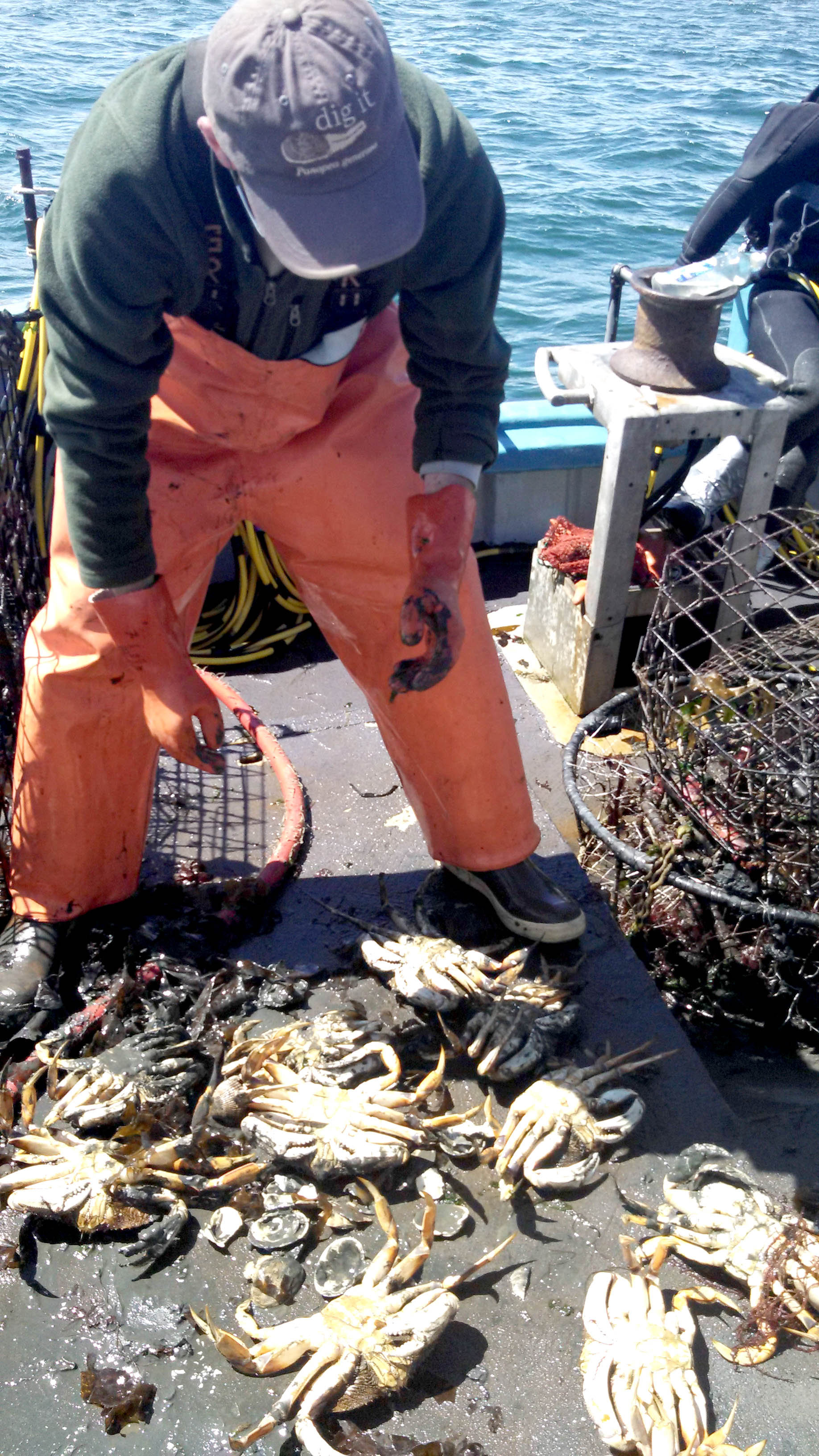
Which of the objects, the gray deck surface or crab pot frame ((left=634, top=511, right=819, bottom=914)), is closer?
the gray deck surface

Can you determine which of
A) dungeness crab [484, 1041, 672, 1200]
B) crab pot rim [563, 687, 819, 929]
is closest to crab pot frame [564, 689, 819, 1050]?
crab pot rim [563, 687, 819, 929]

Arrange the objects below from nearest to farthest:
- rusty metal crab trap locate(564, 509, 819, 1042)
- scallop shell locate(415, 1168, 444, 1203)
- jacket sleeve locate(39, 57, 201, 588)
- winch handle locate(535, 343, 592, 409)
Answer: jacket sleeve locate(39, 57, 201, 588)
scallop shell locate(415, 1168, 444, 1203)
rusty metal crab trap locate(564, 509, 819, 1042)
winch handle locate(535, 343, 592, 409)

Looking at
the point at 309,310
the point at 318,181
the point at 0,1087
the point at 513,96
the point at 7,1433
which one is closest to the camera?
the point at 318,181

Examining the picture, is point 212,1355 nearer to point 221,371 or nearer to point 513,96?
point 221,371

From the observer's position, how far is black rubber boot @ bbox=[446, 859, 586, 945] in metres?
3.08

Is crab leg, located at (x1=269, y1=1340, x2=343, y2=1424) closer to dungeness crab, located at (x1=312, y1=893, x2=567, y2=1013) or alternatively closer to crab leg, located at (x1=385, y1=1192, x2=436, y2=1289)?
crab leg, located at (x1=385, y1=1192, x2=436, y2=1289)

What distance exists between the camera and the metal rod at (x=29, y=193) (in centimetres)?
414

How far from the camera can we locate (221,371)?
2.58 m

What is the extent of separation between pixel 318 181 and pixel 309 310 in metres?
0.55

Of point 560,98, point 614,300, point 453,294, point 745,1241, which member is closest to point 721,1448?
point 745,1241

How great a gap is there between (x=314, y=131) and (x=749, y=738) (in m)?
2.17

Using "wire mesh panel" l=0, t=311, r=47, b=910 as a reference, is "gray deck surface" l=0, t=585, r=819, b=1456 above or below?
below

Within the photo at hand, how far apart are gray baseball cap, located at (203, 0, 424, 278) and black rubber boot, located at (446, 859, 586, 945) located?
5.57 ft

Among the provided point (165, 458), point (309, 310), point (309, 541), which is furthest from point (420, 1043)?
point (309, 310)
